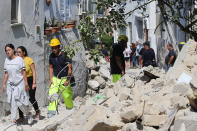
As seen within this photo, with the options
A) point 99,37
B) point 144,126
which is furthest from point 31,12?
point 144,126

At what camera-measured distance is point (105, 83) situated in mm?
14602

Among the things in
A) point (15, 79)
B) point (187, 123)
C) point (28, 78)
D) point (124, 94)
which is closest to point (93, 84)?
point (28, 78)

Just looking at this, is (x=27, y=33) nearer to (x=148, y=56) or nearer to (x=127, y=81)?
(x=127, y=81)

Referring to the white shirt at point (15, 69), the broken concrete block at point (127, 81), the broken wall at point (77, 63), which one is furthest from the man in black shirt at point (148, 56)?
the white shirt at point (15, 69)

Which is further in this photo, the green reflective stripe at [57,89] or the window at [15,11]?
the window at [15,11]


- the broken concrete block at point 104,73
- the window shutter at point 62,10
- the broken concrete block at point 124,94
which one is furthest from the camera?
the window shutter at point 62,10

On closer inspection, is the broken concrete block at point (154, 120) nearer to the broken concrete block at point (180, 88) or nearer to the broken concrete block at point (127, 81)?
the broken concrete block at point (180, 88)

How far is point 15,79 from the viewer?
854 cm

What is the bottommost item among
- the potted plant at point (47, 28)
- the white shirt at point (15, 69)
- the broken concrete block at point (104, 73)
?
the broken concrete block at point (104, 73)

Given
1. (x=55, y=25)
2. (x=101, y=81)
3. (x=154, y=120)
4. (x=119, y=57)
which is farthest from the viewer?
(x=101, y=81)

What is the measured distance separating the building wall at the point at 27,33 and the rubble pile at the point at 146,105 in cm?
291

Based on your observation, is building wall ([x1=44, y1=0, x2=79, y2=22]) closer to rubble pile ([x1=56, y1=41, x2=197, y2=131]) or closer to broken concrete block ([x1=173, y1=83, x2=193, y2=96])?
rubble pile ([x1=56, y1=41, x2=197, y2=131])

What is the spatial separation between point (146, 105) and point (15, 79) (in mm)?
2986

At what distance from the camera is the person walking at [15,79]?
27.9 ft
